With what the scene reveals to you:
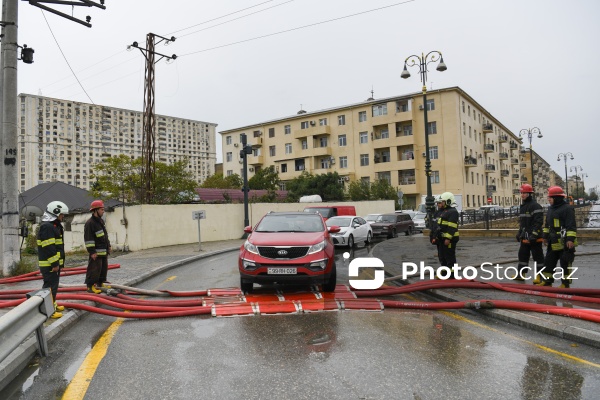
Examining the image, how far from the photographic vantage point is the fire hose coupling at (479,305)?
6.42m

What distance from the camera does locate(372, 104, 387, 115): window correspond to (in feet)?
188

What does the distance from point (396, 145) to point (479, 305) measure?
51.2 meters

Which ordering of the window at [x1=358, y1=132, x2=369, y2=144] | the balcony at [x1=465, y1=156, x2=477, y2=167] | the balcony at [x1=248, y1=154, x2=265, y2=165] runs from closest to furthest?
1. the balcony at [x1=465, y1=156, x2=477, y2=167]
2. the window at [x1=358, y1=132, x2=369, y2=144]
3. the balcony at [x1=248, y1=154, x2=265, y2=165]

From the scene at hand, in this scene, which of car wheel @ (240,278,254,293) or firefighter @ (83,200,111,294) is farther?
firefighter @ (83,200,111,294)

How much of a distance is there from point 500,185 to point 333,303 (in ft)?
244

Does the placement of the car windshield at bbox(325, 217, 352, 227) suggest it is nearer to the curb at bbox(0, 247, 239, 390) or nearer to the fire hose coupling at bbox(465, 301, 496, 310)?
the fire hose coupling at bbox(465, 301, 496, 310)

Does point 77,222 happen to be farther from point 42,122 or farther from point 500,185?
point 42,122

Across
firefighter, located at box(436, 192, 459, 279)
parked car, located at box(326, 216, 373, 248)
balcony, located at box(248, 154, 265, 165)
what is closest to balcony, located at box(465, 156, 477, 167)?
balcony, located at box(248, 154, 265, 165)

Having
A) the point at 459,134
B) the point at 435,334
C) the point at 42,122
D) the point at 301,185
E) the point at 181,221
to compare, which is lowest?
the point at 435,334

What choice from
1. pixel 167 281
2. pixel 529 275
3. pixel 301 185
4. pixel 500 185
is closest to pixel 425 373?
pixel 529 275

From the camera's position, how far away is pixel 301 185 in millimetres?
53250

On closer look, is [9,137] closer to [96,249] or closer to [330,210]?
[96,249]

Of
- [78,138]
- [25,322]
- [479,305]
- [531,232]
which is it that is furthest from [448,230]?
[78,138]

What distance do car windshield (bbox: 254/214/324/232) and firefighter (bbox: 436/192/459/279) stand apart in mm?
2403
